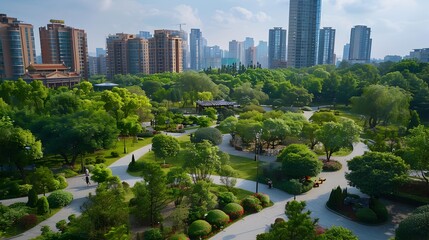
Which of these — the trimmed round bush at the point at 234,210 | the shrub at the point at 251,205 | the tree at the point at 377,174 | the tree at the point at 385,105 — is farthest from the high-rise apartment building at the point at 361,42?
the trimmed round bush at the point at 234,210

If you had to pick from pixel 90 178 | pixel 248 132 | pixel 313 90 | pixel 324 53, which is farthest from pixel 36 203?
pixel 324 53

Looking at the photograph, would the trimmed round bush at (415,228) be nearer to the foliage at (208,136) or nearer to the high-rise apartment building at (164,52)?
the foliage at (208,136)

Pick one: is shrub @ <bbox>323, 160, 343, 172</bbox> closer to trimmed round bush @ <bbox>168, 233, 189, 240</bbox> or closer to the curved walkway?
the curved walkway

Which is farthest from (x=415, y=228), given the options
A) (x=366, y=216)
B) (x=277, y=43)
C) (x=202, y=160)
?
(x=277, y=43)

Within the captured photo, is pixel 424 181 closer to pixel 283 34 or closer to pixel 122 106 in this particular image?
pixel 122 106

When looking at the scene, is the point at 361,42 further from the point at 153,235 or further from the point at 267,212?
the point at 153,235

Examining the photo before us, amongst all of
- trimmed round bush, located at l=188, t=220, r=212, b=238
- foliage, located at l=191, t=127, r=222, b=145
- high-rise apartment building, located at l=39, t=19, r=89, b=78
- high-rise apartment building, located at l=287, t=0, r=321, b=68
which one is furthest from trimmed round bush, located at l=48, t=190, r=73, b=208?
high-rise apartment building, located at l=287, t=0, r=321, b=68

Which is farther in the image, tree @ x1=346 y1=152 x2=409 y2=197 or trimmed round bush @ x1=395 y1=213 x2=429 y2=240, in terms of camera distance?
tree @ x1=346 y1=152 x2=409 y2=197
